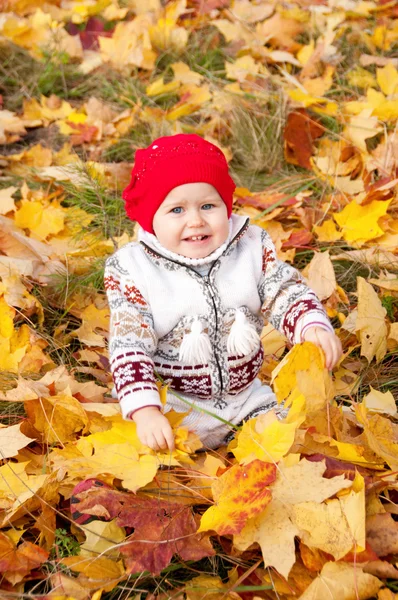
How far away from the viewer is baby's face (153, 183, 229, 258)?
171 centimetres

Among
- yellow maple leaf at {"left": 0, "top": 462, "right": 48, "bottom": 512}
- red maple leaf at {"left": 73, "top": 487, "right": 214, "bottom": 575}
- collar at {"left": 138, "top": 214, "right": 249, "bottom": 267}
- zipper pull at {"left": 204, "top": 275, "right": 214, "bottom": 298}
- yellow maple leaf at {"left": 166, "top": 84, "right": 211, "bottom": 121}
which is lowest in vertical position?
yellow maple leaf at {"left": 166, "top": 84, "right": 211, "bottom": 121}

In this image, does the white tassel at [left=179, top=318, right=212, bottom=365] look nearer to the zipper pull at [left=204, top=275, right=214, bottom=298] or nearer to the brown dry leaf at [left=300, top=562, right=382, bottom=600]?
the zipper pull at [left=204, top=275, right=214, bottom=298]

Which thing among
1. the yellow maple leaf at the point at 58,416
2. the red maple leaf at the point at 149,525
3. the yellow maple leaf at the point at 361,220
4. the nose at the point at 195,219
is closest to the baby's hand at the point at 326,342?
the nose at the point at 195,219

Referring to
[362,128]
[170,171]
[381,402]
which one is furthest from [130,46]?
[381,402]

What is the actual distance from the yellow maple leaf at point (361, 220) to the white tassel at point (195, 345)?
1.03m

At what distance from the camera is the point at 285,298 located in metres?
1.81

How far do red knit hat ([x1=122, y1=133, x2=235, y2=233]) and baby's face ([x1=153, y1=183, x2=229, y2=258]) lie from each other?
19 millimetres

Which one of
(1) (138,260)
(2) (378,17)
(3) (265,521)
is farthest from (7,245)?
(2) (378,17)

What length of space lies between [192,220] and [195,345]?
311mm

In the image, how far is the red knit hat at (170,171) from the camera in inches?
66.3

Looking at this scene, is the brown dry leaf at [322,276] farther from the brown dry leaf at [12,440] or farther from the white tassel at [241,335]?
the brown dry leaf at [12,440]

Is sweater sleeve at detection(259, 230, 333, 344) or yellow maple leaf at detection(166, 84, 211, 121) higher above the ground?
sweater sleeve at detection(259, 230, 333, 344)

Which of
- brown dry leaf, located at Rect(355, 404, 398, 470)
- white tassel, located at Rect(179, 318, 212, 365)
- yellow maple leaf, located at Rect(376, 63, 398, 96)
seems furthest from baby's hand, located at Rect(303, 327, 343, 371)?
yellow maple leaf, located at Rect(376, 63, 398, 96)

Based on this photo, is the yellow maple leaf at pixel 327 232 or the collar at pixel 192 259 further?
the yellow maple leaf at pixel 327 232
